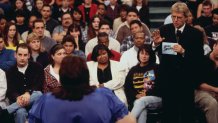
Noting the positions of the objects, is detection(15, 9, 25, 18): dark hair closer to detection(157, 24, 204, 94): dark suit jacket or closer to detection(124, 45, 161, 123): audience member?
detection(124, 45, 161, 123): audience member

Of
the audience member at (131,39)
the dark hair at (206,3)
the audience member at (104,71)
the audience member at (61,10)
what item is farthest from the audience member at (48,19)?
the audience member at (104,71)

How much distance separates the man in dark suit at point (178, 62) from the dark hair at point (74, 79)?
3151mm

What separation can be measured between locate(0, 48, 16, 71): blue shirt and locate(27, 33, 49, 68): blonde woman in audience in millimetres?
290

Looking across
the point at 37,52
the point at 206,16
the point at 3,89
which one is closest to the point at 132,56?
the point at 37,52

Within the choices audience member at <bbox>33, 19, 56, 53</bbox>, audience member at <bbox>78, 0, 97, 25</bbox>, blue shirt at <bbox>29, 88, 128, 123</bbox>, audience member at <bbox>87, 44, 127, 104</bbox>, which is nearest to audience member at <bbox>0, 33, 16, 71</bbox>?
audience member at <bbox>33, 19, 56, 53</bbox>

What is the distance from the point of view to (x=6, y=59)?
834 cm

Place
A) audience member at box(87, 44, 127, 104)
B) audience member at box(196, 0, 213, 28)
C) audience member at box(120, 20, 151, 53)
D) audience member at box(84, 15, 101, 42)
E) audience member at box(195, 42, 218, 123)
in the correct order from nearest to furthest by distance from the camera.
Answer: audience member at box(195, 42, 218, 123) → audience member at box(87, 44, 127, 104) → audience member at box(120, 20, 151, 53) → audience member at box(84, 15, 101, 42) → audience member at box(196, 0, 213, 28)

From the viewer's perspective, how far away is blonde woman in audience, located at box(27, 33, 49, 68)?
27.7 ft

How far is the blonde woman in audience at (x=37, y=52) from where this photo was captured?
27.7ft

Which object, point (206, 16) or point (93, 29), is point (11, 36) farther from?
point (206, 16)

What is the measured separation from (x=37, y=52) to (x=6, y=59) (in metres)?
0.50

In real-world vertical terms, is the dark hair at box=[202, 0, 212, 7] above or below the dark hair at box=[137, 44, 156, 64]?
above

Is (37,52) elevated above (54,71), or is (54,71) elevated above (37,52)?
(37,52)

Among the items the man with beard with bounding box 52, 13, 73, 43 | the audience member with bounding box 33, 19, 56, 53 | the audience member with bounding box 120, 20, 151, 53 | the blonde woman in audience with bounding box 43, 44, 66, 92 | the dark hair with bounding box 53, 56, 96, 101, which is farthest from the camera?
the man with beard with bounding box 52, 13, 73, 43
